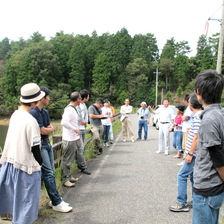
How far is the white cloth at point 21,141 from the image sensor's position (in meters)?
2.58

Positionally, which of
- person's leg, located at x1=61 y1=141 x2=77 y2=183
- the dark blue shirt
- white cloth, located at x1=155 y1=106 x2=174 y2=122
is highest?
the dark blue shirt

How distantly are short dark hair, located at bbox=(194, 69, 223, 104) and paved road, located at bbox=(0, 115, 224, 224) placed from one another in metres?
2.19

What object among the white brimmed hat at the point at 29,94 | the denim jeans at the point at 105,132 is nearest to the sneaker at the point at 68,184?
the white brimmed hat at the point at 29,94

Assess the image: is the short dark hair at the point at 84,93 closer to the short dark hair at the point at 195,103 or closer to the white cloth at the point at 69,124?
the white cloth at the point at 69,124

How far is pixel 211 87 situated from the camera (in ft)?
6.94

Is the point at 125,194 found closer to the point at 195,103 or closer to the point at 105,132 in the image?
the point at 195,103

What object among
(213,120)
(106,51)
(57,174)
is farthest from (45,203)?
(106,51)

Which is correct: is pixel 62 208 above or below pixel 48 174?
below

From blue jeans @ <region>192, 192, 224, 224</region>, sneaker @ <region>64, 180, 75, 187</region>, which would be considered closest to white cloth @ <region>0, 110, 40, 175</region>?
blue jeans @ <region>192, 192, 224, 224</region>

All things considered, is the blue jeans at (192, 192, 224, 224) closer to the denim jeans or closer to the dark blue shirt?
the dark blue shirt

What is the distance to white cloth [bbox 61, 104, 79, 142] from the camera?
4692 mm

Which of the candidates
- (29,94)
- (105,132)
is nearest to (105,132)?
(105,132)

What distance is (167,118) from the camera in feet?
27.1

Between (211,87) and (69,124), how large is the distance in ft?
10.5
